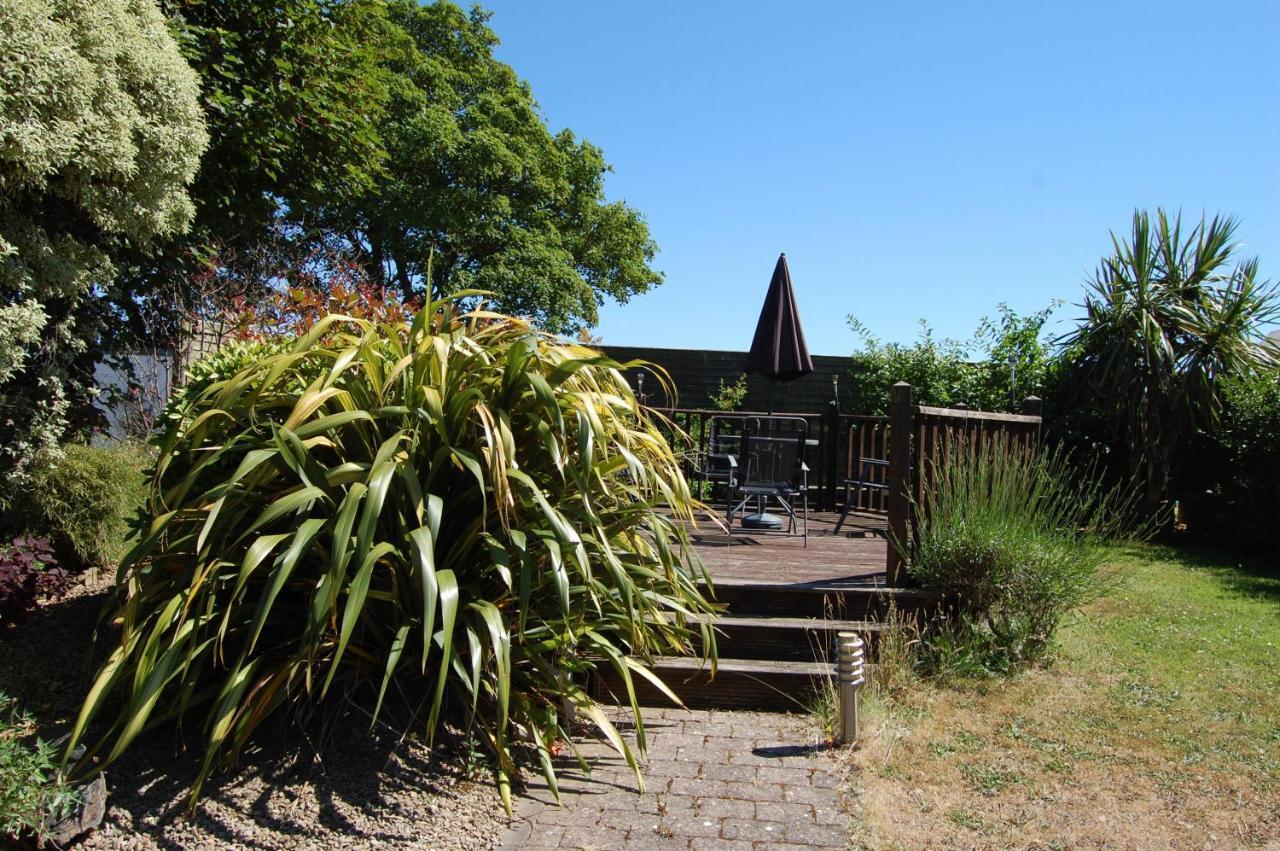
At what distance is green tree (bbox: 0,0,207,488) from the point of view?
11.7ft

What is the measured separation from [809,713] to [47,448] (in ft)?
13.3

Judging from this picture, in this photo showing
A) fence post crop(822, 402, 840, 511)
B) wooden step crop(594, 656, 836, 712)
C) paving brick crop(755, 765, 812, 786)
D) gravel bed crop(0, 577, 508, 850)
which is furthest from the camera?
fence post crop(822, 402, 840, 511)

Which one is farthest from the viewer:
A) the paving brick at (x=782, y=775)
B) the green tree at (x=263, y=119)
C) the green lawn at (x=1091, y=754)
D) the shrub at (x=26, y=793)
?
the green tree at (x=263, y=119)

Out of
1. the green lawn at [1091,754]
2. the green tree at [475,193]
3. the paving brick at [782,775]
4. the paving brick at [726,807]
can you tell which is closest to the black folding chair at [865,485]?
the green lawn at [1091,754]

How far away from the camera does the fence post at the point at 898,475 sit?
4.64 m

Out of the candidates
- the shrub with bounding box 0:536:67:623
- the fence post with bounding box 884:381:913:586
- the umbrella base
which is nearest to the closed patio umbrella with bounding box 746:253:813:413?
the umbrella base

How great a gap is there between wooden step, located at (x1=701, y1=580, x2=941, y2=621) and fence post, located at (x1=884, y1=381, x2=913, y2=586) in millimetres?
167

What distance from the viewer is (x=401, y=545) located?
10.4 ft

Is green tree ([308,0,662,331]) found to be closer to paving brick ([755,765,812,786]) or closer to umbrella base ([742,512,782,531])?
umbrella base ([742,512,782,531])

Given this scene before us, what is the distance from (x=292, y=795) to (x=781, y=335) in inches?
199

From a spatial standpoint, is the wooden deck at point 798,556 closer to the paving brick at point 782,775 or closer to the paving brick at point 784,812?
the paving brick at point 782,775

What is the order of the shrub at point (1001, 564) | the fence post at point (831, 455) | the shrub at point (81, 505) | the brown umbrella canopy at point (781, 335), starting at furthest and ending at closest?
the fence post at point (831, 455)
the brown umbrella canopy at point (781, 335)
the shrub at point (81, 505)
the shrub at point (1001, 564)

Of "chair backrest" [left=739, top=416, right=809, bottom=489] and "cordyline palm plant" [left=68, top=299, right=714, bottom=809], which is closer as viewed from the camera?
"cordyline palm plant" [left=68, top=299, right=714, bottom=809]

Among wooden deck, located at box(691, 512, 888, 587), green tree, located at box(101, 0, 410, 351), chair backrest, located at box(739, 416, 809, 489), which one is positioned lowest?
wooden deck, located at box(691, 512, 888, 587)
